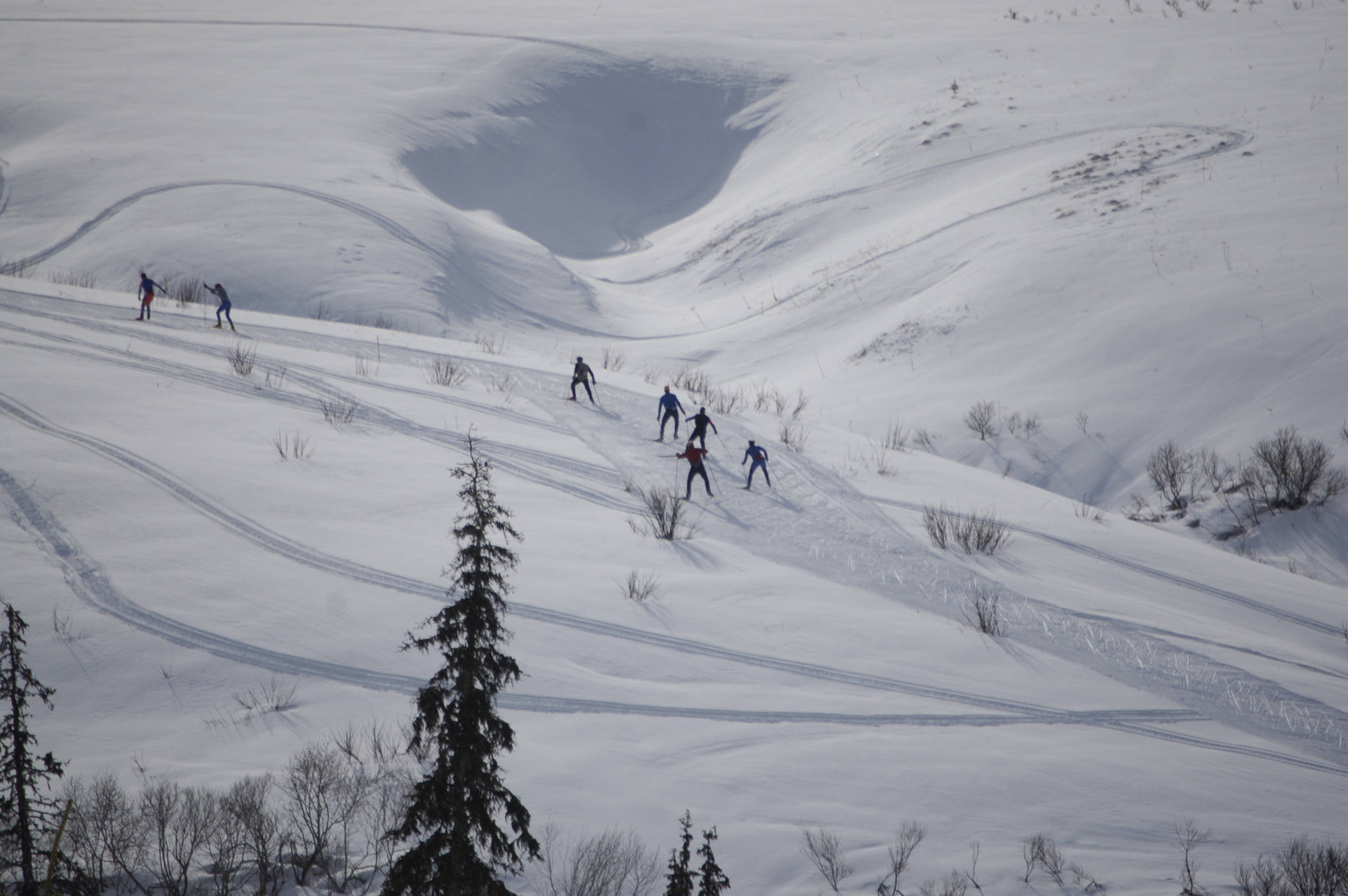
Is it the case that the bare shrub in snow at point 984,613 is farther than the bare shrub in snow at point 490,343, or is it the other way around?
the bare shrub in snow at point 490,343

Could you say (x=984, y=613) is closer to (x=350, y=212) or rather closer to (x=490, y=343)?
(x=490, y=343)

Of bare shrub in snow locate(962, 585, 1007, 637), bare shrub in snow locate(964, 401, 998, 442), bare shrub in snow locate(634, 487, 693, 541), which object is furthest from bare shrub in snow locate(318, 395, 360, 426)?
bare shrub in snow locate(964, 401, 998, 442)

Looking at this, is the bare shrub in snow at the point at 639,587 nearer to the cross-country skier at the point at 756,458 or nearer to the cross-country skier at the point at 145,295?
the cross-country skier at the point at 756,458

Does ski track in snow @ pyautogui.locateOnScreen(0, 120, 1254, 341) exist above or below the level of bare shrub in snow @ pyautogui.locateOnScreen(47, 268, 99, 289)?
above

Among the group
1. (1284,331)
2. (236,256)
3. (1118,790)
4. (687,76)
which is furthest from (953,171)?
(1118,790)

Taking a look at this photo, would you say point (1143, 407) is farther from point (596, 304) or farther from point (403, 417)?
point (596, 304)

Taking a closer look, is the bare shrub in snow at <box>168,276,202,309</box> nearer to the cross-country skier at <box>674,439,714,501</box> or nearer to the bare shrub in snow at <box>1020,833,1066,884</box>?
the cross-country skier at <box>674,439,714,501</box>

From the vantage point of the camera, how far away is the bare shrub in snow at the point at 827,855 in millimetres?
7512

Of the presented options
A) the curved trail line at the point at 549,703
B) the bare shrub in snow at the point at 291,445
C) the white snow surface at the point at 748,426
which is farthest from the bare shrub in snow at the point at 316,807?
the bare shrub in snow at the point at 291,445

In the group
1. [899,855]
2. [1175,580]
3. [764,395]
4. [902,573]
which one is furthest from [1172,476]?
[899,855]

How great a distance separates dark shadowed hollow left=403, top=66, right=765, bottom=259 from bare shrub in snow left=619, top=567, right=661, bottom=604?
114ft

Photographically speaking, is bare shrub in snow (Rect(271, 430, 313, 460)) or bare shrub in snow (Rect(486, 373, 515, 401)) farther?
bare shrub in snow (Rect(486, 373, 515, 401))

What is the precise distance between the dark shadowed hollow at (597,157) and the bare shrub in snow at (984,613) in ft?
117

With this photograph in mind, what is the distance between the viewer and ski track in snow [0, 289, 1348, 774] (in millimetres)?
9734
